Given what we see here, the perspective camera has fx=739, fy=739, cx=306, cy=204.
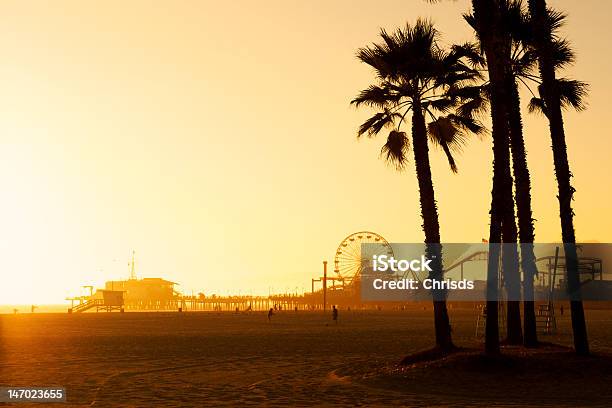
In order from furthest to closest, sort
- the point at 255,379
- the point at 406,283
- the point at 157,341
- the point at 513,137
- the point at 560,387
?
1. the point at 406,283
2. the point at 157,341
3. the point at 513,137
4. the point at 255,379
5. the point at 560,387

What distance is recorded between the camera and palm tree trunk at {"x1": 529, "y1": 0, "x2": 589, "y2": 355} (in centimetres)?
1983

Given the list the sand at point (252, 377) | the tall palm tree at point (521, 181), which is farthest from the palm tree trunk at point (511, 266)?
the sand at point (252, 377)

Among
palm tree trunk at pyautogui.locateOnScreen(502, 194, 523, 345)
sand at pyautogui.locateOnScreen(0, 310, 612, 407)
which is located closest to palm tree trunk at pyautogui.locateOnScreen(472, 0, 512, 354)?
palm tree trunk at pyautogui.locateOnScreen(502, 194, 523, 345)

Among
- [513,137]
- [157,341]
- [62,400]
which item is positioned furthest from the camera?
[157,341]

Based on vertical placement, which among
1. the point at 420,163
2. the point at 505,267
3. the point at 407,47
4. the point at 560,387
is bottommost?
the point at 560,387

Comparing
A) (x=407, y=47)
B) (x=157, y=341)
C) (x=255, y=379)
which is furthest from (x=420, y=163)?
(x=157, y=341)

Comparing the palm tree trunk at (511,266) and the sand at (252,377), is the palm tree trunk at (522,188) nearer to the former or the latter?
the palm tree trunk at (511,266)

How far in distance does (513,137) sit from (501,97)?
5902 millimetres

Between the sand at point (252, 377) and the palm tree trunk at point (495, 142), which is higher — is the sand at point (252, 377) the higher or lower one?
the lower one

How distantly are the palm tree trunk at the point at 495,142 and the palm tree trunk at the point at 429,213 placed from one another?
107 inches

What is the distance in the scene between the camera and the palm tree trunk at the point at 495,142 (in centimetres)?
1778

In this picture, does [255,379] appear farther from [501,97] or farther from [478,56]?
[478,56]

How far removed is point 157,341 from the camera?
33.1 m

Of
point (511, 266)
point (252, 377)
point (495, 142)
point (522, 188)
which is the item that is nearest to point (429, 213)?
point (511, 266)
